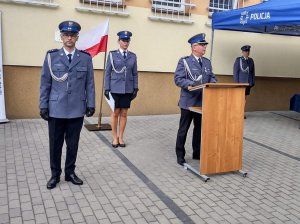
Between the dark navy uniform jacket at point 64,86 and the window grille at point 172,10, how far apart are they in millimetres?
4858

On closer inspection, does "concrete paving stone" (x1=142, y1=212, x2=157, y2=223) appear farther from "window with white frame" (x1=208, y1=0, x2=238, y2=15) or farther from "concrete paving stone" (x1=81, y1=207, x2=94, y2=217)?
"window with white frame" (x1=208, y1=0, x2=238, y2=15)

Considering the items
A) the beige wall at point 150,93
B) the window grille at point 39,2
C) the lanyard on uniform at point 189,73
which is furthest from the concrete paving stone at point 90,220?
the window grille at point 39,2

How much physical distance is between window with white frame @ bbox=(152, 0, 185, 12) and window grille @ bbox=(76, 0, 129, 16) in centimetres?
84

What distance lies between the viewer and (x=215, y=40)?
31.6 feet

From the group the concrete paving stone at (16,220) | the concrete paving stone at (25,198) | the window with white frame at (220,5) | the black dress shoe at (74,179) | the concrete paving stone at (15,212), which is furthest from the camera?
the window with white frame at (220,5)

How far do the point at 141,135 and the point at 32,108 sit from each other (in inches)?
100

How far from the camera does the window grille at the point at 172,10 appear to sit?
8.62 meters

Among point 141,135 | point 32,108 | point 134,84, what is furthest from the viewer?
point 32,108

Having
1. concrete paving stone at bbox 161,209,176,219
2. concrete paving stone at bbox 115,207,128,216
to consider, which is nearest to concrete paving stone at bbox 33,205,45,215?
concrete paving stone at bbox 115,207,128,216

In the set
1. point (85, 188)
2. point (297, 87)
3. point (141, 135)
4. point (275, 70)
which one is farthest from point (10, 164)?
point (297, 87)

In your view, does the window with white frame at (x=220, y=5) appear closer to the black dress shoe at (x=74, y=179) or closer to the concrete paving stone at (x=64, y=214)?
the black dress shoe at (x=74, y=179)

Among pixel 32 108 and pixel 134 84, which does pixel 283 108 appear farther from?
pixel 32 108

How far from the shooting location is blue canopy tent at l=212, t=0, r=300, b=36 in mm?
6477

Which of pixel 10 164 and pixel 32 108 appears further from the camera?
pixel 32 108
